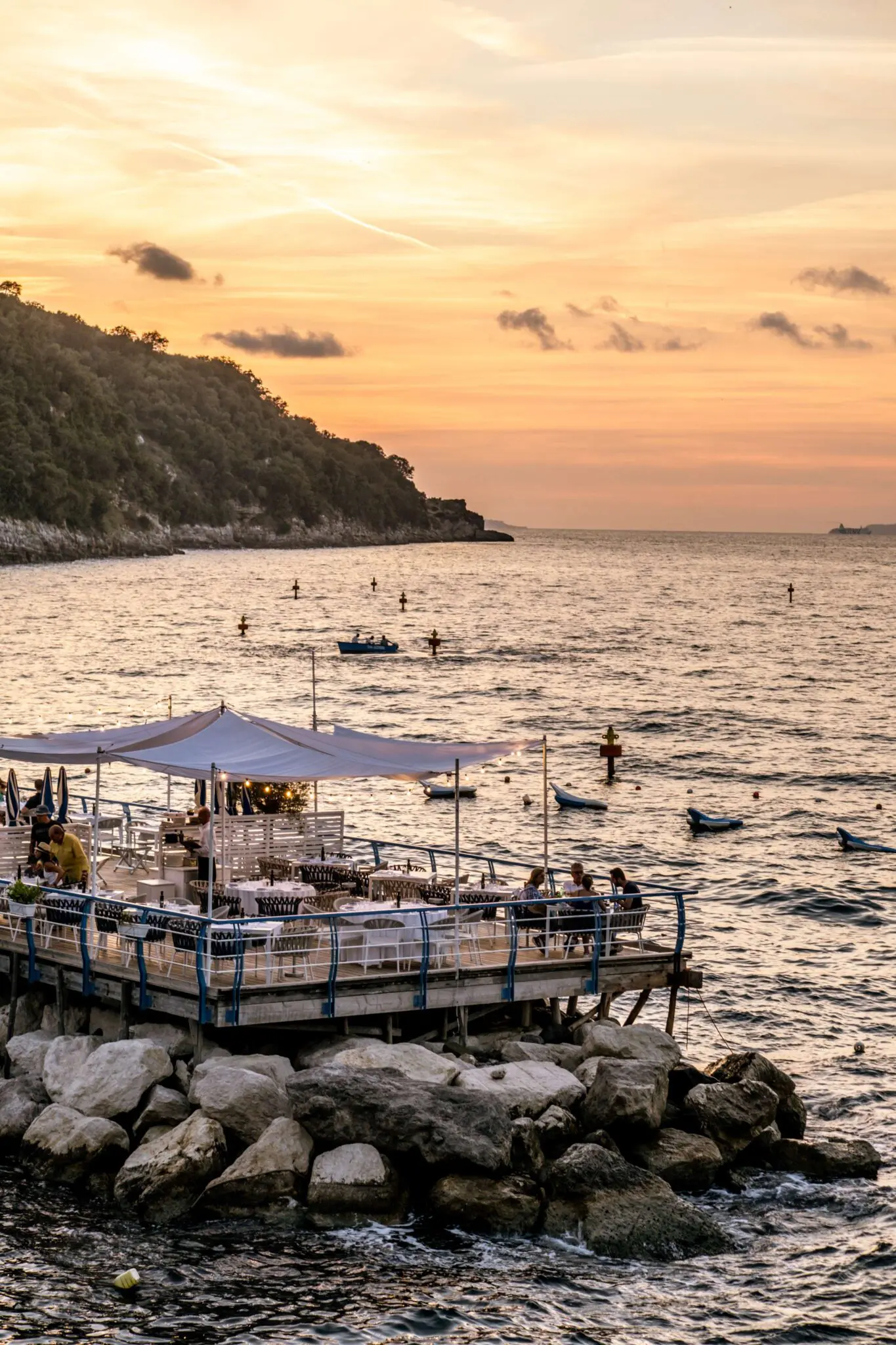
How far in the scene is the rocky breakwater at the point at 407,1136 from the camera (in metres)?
18.0

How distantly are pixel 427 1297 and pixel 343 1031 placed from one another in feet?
14.4

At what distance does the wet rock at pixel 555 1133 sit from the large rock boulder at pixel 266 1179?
289 cm

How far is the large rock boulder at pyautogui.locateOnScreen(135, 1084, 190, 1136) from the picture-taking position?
1883cm

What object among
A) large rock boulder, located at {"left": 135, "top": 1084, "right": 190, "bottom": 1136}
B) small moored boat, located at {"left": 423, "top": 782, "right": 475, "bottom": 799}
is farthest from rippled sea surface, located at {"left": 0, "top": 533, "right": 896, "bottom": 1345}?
large rock boulder, located at {"left": 135, "top": 1084, "right": 190, "bottom": 1136}

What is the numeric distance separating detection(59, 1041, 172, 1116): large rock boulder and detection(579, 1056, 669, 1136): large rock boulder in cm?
524

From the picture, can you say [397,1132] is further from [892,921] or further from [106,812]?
[892,921]

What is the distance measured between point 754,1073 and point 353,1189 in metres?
6.50

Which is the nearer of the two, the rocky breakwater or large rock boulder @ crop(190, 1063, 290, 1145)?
the rocky breakwater

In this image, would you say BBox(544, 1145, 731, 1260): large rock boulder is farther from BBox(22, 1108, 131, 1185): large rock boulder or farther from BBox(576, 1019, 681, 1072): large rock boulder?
BBox(22, 1108, 131, 1185): large rock boulder

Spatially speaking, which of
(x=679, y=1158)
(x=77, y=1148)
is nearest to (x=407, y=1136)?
(x=679, y=1158)

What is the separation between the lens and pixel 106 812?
1431 inches

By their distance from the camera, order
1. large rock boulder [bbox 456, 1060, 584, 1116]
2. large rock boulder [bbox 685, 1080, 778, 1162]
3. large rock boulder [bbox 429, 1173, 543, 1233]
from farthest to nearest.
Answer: large rock boulder [bbox 685, 1080, 778, 1162] → large rock boulder [bbox 456, 1060, 584, 1116] → large rock boulder [bbox 429, 1173, 543, 1233]

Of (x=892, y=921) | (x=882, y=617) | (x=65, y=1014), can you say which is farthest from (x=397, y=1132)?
(x=882, y=617)

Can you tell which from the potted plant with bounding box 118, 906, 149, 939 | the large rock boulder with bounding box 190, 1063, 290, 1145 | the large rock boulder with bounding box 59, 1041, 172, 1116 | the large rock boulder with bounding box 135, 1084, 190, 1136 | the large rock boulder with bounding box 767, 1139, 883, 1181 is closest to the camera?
the large rock boulder with bounding box 190, 1063, 290, 1145
